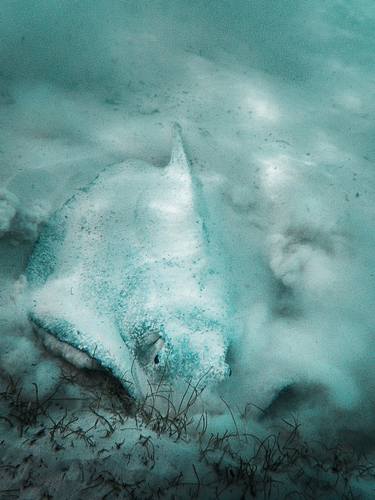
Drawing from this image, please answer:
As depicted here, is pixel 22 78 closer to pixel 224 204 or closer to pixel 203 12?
pixel 224 204

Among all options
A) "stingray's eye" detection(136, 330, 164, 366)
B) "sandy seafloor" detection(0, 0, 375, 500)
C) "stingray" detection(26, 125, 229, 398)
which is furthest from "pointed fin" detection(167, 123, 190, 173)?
"stingray's eye" detection(136, 330, 164, 366)

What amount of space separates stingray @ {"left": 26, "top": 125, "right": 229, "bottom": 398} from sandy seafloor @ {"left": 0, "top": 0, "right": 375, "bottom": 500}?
0.90ft

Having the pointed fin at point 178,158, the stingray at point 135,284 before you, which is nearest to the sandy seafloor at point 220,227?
the stingray at point 135,284

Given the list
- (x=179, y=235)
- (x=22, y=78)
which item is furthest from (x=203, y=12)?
(x=179, y=235)

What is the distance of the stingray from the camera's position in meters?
2.12

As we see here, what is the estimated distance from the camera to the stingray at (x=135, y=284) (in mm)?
2121

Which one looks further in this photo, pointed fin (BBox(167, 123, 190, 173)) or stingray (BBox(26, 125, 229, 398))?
pointed fin (BBox(167, 123, 190, 173))

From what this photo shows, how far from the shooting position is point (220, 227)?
130 inches

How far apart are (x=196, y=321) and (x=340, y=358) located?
163 centimetres

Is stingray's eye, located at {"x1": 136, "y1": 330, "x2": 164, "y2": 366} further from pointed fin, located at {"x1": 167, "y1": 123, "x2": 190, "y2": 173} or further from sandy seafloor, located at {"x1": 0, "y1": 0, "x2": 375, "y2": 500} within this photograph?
pointed fin, located at {"x1": 167, "y1": 123, "x2": 190, "y2": 173}

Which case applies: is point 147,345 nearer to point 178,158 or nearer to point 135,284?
point 135,284

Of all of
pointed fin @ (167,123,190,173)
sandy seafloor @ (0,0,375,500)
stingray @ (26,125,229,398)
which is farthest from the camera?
pointed fin @ (167,123,190,173)

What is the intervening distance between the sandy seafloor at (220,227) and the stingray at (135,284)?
28 centimetres

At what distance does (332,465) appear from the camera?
2293 mm
